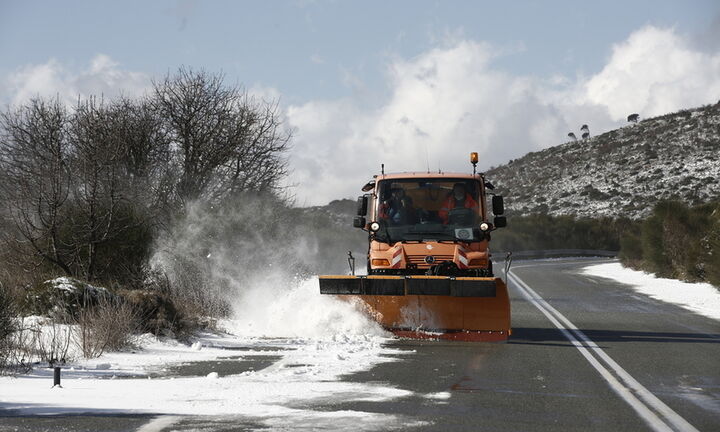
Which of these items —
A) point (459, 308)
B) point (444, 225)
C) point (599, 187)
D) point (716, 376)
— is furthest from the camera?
point (599, 187)

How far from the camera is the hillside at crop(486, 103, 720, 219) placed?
8638cm

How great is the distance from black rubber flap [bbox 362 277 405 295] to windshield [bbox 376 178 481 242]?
1219 millimetres

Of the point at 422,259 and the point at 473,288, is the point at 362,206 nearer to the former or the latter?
the point at 422,259

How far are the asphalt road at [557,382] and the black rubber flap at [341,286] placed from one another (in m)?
0.99

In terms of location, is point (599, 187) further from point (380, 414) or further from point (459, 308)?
point (380, 414)

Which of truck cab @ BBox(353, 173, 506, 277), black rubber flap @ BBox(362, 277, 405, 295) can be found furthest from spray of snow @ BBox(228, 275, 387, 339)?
truck cab @ BBox(353, 173, 506, 277)

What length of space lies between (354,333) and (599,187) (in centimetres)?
8406

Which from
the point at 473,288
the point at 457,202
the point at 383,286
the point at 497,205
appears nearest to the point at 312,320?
the point at 383,286

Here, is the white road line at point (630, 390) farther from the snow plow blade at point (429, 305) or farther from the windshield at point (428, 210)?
the windshield at point (428, 210)

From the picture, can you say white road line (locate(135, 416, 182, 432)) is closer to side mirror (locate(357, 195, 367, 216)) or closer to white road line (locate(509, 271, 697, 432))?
white road line (locate(509, 271, 697, 432))

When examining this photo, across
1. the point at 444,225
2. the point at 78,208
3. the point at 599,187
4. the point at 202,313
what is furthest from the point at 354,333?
the point at 599,187

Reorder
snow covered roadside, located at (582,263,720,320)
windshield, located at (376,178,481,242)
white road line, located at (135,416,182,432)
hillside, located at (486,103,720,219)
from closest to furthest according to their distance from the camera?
white road line, located at (135,416,182,432), windshield, located at (376,178,481,242), snow covered roadside, located at (582,263,720,320), hillside, located at (486,103,720,219)

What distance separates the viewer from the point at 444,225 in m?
15.1

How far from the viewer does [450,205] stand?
15336 mm
